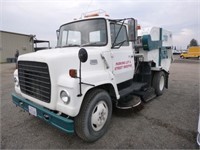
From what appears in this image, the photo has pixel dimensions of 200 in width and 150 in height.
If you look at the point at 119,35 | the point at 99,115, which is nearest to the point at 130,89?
the point at 119,35

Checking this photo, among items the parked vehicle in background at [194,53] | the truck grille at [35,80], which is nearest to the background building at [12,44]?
the truck grille at [35,80]

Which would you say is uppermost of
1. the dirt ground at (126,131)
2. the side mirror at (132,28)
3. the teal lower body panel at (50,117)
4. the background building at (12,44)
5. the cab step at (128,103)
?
the background building at (12,44)

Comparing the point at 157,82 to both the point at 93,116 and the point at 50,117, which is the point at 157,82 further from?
the point at 50,117

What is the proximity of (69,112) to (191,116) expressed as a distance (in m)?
3.29

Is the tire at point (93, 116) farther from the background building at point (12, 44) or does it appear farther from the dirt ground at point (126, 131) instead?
the background building at point (12, 44)

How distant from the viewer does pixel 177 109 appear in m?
4.51

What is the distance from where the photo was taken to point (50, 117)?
2.61m

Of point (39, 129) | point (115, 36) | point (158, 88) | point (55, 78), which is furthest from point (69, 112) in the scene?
point (158, 88)

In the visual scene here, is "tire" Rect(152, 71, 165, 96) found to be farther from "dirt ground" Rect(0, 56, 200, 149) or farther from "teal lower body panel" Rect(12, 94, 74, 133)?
"teal lower body panel" Rect(12, 94, 74, 133)

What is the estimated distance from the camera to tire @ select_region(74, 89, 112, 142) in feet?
8.78

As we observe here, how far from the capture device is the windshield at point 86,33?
11.1ft

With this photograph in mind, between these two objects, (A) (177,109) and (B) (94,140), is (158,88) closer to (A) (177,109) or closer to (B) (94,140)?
(A) (177,109)

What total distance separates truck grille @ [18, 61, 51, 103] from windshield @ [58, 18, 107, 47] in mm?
1148

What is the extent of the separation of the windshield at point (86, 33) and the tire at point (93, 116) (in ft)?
3.81
